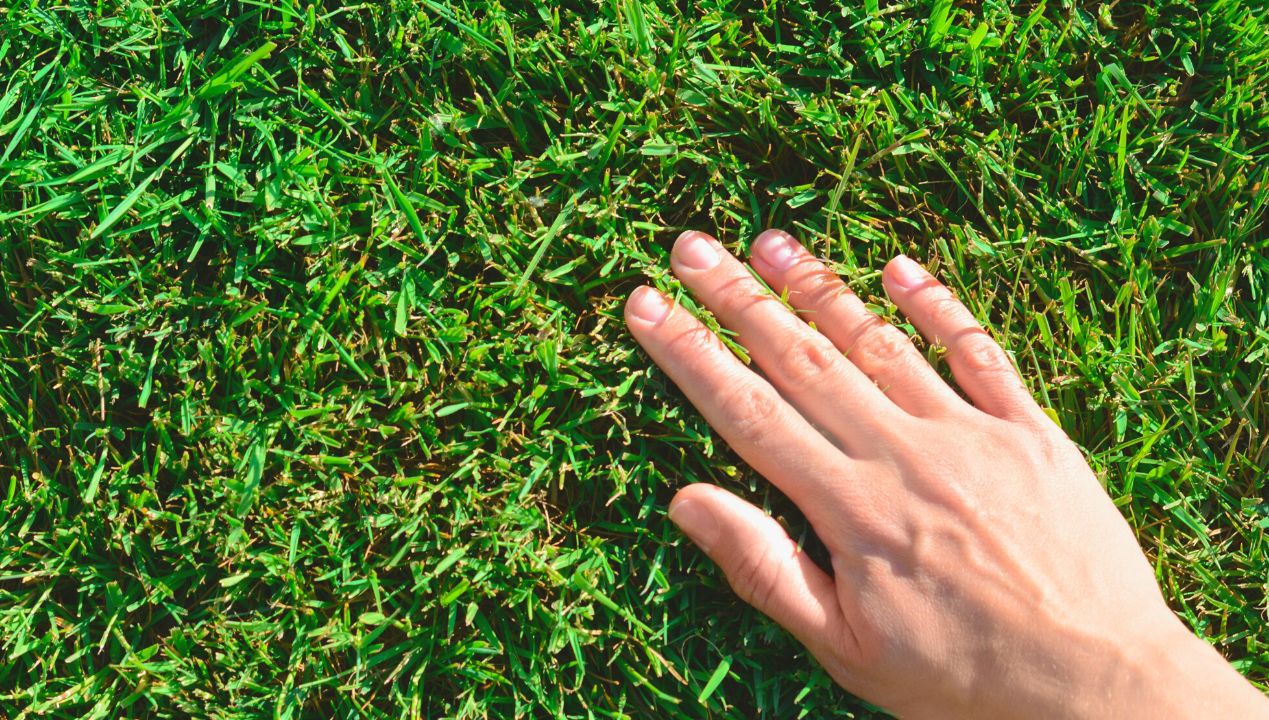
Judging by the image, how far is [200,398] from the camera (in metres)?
2.57

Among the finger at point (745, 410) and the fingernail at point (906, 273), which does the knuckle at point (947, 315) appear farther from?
the finger at point (745, 410)

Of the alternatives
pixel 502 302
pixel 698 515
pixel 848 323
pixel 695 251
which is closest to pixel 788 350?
pixel 848 323

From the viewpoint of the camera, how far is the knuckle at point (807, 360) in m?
2.57

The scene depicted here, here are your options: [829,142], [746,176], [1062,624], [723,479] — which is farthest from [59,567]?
[1062,624]

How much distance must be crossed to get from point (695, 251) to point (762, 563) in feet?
2.46

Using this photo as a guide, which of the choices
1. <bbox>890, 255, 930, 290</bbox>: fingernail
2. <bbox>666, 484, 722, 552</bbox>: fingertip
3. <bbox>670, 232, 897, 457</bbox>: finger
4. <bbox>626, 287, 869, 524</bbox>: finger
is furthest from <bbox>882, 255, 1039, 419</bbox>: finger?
<bbox>666, 484, 722, 552</bbox>: fingertip

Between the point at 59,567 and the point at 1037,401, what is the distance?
2373 millimetres

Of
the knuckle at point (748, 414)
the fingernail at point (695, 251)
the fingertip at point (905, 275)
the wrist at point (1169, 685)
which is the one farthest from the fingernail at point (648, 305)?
the wrist at point (1169, 685)

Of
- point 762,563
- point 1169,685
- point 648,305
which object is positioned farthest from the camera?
point 648,305

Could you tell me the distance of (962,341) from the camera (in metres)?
2.59

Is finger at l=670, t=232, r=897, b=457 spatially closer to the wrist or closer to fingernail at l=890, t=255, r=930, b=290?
fingernail at l=890, t=255, r=930, b=290

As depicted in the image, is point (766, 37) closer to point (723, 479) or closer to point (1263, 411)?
point (723, 479)

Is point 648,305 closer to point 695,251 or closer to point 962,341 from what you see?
point 695,251

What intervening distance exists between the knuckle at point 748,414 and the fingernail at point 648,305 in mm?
249
